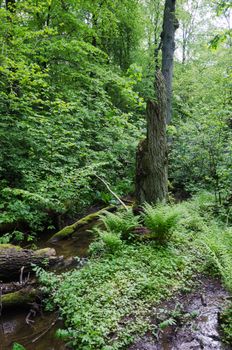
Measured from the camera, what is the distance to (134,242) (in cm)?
519

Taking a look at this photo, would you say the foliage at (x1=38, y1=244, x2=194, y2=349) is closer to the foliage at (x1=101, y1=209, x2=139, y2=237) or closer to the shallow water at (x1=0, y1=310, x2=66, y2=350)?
the shallow water at (x1=0, y1=310, x2=66, y2=350)

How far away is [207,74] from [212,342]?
46.6ft

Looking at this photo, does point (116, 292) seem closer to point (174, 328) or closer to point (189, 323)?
point (174, 328)

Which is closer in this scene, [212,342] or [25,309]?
[212,342]

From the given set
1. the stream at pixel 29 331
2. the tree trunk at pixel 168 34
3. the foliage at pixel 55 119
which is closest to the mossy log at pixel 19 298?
the stream at pixel 29 331

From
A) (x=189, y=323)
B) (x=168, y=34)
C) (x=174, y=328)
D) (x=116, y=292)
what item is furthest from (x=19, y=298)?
(x=168, y=34)

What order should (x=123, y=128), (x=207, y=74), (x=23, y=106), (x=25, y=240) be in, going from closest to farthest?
(x=25, y=240)
(x=23, y=106)
(x=123, y=128)
(x=207, y=74)

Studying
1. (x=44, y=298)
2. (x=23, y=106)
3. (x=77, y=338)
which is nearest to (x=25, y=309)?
(x=44, y=298)

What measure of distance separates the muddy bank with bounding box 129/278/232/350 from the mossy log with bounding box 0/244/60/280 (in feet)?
8.06

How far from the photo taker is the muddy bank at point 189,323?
2.98 meters

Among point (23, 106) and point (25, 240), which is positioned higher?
point (23, 106)

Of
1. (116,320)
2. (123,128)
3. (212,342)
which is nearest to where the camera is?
(212,342)

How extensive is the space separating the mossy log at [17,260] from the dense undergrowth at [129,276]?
0.53m

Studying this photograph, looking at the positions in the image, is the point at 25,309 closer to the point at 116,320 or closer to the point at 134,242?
the point at 116,320
